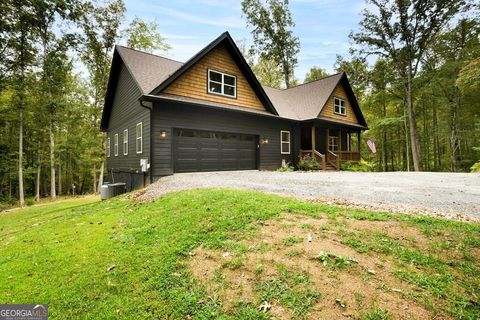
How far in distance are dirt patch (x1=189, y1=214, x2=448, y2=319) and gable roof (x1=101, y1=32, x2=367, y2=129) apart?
8.52 meters

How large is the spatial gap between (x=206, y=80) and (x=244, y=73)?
2.63m

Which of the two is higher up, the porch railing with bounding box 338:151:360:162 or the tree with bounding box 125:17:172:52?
the tree with bounding box 125:17:172:52

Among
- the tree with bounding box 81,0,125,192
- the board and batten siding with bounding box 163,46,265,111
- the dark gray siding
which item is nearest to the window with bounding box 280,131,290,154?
the dark gray siding

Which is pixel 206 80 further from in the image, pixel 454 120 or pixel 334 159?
pixel 454 120

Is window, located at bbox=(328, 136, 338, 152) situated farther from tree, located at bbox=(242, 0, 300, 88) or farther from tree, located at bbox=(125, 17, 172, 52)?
tree, located at bbox=(125, 17, 172, 52)

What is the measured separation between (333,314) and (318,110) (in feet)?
50.8

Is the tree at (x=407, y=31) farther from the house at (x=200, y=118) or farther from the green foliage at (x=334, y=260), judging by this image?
the green foliage at (x=334, y=260)

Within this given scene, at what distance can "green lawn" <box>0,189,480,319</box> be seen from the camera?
2.37 meters

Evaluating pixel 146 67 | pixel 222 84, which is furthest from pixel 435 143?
pixel 146 67

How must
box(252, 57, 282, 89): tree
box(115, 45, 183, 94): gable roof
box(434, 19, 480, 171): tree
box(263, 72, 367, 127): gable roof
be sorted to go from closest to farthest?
1. box(115, 45, 183, 94): gable roof
2. box(263, 72, 367, 127): gable roof
3. box(434, 19, 480, 171): tree
4. box(252, 57, 282, 89): tree

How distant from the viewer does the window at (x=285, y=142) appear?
1559cm

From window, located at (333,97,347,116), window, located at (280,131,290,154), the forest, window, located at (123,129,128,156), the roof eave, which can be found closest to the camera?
the roof eave

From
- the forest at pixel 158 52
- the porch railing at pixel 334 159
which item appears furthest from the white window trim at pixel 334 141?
the forest at pixel 158 52

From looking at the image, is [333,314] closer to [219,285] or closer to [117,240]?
[219,285]
